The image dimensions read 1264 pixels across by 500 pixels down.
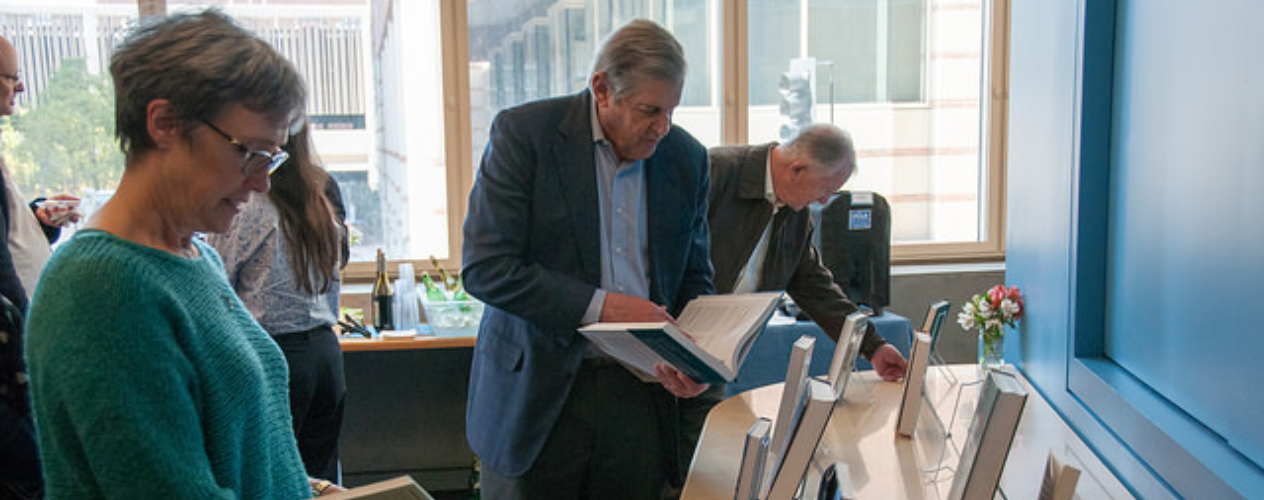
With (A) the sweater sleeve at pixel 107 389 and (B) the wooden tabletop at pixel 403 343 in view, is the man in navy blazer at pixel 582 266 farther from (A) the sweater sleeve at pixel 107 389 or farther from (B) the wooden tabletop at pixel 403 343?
(B) the wooden tabletop at pixel 403 343

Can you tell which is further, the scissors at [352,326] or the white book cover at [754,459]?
the scissors at [352,326]

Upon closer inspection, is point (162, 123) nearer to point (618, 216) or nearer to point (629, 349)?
point (629, 349)

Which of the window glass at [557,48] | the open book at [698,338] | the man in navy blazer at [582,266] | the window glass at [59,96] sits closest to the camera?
the open book at [698,338]

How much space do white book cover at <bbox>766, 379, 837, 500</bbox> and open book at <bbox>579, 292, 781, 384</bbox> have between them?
1.40 ft

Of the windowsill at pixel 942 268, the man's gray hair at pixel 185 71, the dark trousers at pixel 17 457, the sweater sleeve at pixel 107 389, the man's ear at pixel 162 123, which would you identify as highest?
the man's gray hair at pixel 185 71

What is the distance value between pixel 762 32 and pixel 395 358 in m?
2.31

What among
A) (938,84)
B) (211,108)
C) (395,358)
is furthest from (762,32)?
(211,108)

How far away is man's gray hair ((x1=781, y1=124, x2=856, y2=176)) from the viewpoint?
2842 mm

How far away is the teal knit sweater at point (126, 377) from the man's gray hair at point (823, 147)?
78.4 inches

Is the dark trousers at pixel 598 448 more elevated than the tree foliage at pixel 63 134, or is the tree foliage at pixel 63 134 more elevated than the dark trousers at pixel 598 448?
the tree foliage at pixel 63 134

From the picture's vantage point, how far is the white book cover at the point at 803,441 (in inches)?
49.4

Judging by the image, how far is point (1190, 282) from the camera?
1.94m

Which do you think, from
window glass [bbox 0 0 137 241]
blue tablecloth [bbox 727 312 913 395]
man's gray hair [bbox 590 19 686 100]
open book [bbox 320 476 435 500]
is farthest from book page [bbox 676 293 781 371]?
window glass [bbox 0 0 137 241]

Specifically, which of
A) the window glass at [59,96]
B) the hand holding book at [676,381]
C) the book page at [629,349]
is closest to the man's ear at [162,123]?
the book page at [629,349]
